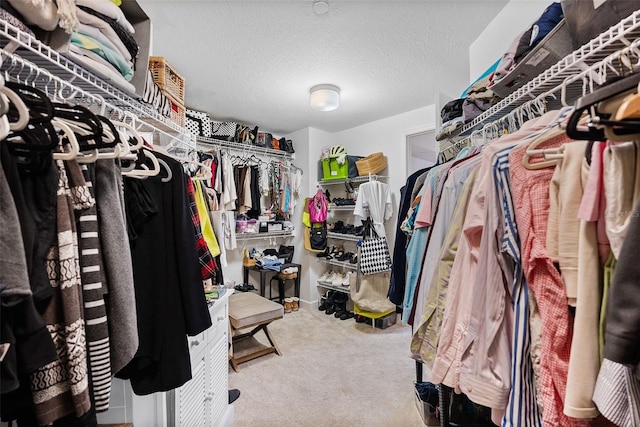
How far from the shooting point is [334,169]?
377 centimetres

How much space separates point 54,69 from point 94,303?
74 cm

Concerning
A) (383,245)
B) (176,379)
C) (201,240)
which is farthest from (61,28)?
(383,245)

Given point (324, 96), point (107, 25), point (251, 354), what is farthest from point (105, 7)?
point (251, 354)

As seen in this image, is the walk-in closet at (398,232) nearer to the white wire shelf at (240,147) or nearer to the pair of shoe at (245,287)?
the white wire shelf at (240,147)

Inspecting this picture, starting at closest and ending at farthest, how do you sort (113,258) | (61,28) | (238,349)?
(113,258), (61,28), (238,349)

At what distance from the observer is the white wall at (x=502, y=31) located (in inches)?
55.7

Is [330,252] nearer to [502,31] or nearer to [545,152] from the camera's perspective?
[502,31]

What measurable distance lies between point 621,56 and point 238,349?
2948mm

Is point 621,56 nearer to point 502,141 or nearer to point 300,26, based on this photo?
point 502,141

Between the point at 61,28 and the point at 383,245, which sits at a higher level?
the point at 61,28

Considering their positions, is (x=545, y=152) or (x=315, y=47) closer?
(x=545, y=152)

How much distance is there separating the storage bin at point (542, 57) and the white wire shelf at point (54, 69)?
142 centimetres

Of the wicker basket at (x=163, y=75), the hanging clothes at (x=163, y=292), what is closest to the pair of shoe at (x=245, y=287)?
the wicker basket at (x=163, y=75)

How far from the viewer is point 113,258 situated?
68 centimetres
